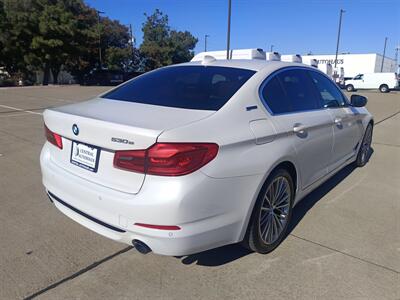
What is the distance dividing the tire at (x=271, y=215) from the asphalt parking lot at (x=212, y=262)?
0.12 meters

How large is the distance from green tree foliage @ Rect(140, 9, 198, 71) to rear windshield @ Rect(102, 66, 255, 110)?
48.7 metres

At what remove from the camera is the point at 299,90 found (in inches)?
133

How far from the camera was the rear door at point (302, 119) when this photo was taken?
9.48 feet

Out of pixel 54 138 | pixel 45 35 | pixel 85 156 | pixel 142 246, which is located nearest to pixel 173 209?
pixel 142 246

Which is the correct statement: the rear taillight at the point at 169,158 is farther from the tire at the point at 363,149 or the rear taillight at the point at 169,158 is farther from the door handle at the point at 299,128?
the tire at the point at 363,149

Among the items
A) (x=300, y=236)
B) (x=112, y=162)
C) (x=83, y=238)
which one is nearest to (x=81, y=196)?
(x=112, y=162)

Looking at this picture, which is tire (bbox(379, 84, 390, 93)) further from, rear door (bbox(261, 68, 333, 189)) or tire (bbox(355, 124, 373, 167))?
rear door (bbox(261, 68, 333, 189))

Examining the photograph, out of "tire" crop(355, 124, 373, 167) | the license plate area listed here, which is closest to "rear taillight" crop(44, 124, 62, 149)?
the license plate area

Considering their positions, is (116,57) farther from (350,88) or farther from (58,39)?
(350,88)

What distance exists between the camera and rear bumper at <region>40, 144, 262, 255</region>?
2.08m

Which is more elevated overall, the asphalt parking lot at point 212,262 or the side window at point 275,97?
the side window at point 275,97

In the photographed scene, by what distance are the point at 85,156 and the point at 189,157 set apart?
820mm

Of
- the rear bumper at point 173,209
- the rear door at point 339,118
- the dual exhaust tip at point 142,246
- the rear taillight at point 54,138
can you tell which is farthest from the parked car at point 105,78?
the dual exhaust tip at point 142,246

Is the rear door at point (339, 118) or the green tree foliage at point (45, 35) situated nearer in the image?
the rear door at point (339, 118)
